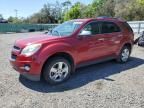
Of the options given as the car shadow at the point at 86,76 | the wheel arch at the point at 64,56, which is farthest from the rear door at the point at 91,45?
the car shadow at the point at 86,76

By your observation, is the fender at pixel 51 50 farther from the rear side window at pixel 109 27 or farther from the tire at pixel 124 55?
the tire at pixel 124 55

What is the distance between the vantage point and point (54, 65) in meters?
5.61

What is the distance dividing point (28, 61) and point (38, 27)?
117 ft

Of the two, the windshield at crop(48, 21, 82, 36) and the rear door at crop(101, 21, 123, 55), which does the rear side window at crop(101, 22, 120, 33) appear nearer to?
the rear door at crop(101, 21, 123, 55)

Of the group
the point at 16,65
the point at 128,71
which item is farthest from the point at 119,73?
the point at 16,65

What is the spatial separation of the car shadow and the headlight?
0.89 m

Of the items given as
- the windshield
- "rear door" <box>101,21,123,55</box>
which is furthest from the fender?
"rear door" <box>101,21,123,55</box>

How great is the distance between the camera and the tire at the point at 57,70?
18.0 feet

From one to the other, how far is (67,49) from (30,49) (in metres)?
0.99

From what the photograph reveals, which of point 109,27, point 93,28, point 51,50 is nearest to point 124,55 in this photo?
point 109,27

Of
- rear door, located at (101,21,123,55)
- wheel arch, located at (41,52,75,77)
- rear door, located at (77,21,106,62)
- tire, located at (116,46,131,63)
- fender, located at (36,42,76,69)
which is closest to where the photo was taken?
fender, located at (36,42,76,69)

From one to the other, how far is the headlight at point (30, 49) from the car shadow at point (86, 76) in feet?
2.93

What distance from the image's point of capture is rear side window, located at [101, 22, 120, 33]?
7.14 m

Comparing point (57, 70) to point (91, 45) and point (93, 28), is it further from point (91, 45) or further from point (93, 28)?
point (93, 28)
